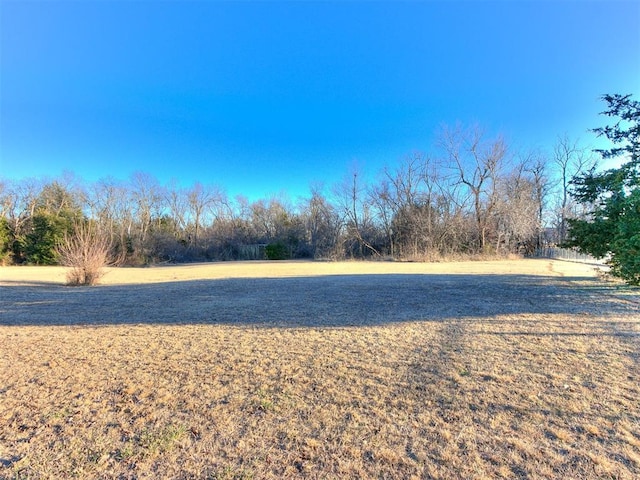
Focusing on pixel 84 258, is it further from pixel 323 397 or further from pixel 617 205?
pixel 617 205

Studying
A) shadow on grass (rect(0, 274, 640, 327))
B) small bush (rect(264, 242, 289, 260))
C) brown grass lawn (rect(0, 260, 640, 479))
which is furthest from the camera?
small bush (rect(264, 242, 289, 260))

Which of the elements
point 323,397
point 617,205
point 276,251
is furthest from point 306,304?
point 276,251

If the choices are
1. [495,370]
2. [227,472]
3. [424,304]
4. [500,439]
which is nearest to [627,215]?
[424,304]

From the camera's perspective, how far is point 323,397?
2.97 meters

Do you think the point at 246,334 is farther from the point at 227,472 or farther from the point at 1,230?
the point at 1,230

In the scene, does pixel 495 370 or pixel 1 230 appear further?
pixel 1 230

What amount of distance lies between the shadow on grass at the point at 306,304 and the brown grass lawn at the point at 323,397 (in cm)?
19

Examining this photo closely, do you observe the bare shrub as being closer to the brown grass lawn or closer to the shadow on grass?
the shadow on grass

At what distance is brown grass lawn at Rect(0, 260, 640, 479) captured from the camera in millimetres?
2104

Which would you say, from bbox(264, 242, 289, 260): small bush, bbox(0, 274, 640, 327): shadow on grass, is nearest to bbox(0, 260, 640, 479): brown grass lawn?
bbox(0, 274, 640, 327): shadow on grass

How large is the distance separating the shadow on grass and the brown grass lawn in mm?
188

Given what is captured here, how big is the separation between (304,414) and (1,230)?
1499 inches

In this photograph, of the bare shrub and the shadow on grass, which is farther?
the bare shrub

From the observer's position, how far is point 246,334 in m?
5.20
